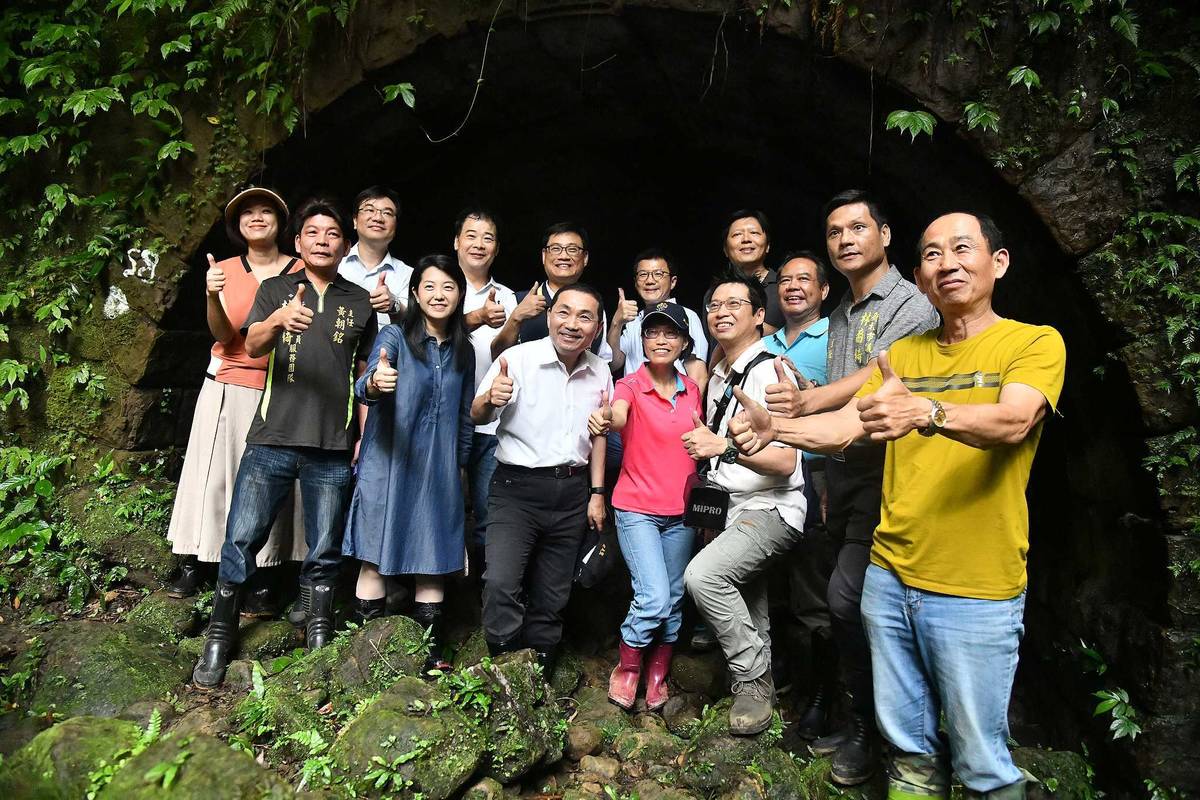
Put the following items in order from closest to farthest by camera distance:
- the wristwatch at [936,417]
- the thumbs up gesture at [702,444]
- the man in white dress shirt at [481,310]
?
the wristwatch at [936,417]
the thumbs up gesture at [702,444]
the man in white dress shirt at [481,310]

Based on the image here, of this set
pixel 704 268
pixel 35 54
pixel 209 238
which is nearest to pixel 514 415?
pixel 209 238

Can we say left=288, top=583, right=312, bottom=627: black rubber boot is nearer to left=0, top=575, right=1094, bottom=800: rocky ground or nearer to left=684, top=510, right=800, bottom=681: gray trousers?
left=0, top=575, right=1094, bottom=800: rocky ground

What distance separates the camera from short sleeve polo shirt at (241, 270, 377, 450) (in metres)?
3.70

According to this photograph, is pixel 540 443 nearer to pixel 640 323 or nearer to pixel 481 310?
pixel 481 310

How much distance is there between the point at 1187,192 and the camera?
358cm

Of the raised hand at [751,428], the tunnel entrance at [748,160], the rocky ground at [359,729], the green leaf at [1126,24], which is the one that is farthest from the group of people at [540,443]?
the green leaf at [1126,24]

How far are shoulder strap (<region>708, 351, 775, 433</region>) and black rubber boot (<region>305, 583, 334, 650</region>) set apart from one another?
2.22 meters

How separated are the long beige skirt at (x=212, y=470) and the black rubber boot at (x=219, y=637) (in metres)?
0.37

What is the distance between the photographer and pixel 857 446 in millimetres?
3057

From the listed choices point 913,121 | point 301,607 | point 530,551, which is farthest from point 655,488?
point 913,121

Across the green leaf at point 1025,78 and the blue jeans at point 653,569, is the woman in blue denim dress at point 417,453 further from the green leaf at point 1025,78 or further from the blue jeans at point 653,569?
the green leaf at point 1025,78

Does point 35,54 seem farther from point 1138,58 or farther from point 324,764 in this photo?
point 1138,58

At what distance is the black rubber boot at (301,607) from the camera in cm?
394

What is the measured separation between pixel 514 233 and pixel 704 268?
2172 millimetres
